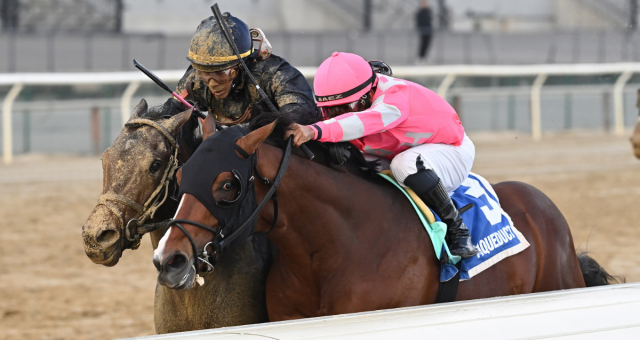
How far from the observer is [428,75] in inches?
516

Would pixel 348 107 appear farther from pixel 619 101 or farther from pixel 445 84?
pixel 619 101

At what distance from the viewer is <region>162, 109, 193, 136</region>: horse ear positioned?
3.07 meters

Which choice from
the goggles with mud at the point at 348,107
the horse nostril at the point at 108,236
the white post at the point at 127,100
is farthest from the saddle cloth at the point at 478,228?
the white post at the point at 127,100

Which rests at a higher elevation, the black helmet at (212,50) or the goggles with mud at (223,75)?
the black helmet at (212,50)

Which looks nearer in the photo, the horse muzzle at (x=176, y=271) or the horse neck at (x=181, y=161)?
the horse muzzle at (x=176, y=271)

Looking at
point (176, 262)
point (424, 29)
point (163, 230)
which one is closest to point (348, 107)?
point (163, 230)

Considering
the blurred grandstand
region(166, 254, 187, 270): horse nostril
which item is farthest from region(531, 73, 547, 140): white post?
region(166, 254, 187, 270): horse nostril

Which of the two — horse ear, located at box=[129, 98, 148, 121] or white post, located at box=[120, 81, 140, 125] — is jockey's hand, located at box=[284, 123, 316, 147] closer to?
horse ear, located at box=[129, 98, 148, 121]

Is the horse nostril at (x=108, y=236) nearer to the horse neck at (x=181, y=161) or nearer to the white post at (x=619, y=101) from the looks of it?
the horse neck at (x=181, y=161)

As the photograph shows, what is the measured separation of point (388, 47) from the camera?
56.2 feet

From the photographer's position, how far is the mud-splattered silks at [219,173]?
2596mm

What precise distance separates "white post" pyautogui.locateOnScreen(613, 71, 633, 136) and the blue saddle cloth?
1182 cm

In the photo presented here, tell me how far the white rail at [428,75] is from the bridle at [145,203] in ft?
27.8

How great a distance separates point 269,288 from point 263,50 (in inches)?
45.4
